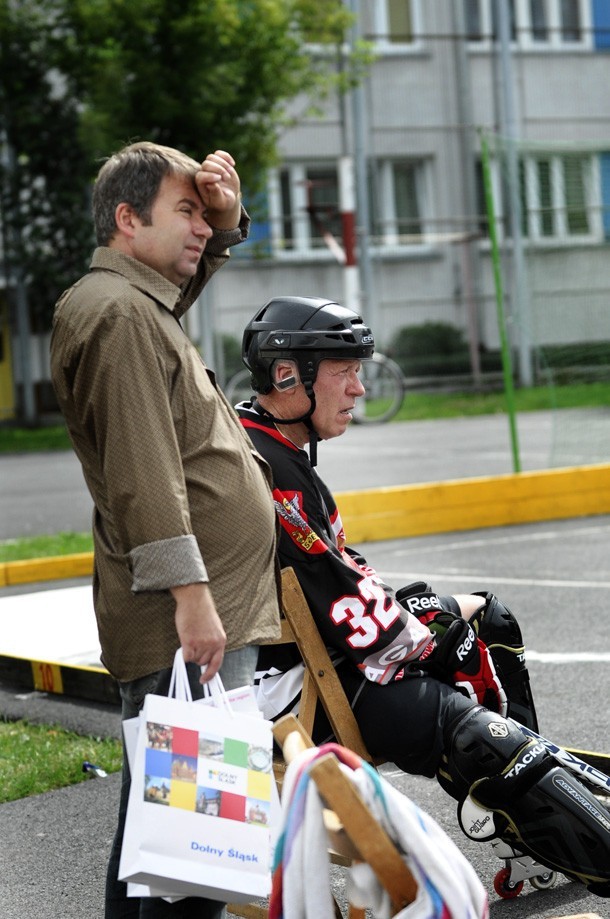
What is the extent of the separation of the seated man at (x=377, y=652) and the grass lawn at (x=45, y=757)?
1.79 meters


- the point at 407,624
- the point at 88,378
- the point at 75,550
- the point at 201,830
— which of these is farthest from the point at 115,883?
the point at 75,550

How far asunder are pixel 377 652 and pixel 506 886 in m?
0.85

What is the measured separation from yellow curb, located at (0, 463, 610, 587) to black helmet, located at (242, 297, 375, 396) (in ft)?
22.1

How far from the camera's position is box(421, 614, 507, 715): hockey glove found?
11.6ft

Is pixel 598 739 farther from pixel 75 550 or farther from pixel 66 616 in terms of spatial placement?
pixel 75 550

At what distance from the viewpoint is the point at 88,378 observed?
2.78 m

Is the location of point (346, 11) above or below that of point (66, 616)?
above

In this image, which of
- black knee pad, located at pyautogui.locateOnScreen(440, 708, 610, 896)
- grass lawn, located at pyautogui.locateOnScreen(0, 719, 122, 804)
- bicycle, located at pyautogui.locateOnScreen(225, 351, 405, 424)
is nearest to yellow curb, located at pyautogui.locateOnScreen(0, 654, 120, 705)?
grass lawn, located at pyautogui.locateOnScreen(0, 719, 122, 804)

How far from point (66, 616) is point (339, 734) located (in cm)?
456

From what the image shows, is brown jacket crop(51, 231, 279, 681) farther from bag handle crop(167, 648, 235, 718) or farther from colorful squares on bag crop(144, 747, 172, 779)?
colorful squares on bag crop(144, 747, 172, 779)

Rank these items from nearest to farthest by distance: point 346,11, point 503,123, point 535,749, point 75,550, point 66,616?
point 535,749
point 66,616
point 75,550
point 346,11
point 503,123

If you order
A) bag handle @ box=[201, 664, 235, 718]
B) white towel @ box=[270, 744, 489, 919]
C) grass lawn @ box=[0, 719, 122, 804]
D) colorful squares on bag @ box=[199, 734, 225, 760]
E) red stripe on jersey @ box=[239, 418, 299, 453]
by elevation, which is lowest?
grass lawn @ box=[0, 719, 122, 804]

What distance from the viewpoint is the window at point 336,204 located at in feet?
80.9

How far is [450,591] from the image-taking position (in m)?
8.21
